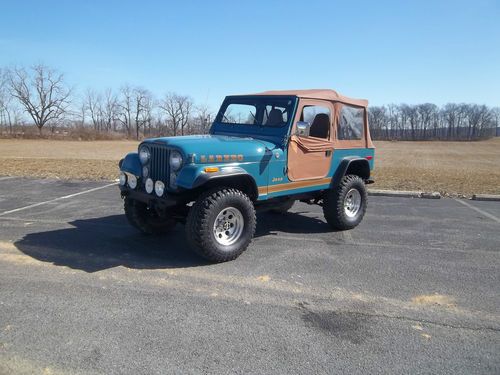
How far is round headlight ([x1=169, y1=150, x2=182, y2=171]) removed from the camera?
15.4ft

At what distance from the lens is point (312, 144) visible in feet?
19.3

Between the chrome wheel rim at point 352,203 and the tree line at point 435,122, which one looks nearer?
the chrome wheel rim at point 352,203

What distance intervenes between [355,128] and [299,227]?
1982mm

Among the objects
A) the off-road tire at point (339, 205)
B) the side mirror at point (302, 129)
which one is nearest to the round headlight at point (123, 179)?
the side mirror at point (302, 129)

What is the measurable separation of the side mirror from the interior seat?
0.47 meters

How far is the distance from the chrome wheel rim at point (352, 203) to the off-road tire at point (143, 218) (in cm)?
306

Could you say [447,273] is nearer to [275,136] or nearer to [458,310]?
[458,310]

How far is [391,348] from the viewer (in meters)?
3.04

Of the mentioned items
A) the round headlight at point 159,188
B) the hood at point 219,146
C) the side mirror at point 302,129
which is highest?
the side mirror at point 302,129

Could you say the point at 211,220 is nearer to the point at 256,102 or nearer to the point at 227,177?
the point at 227,177

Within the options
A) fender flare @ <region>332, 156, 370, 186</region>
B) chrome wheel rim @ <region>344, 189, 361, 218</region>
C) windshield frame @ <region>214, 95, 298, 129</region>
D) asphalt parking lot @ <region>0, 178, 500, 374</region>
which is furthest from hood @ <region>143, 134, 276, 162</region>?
chrome wheel rim @ <region>344, 189, 361, 218</region>

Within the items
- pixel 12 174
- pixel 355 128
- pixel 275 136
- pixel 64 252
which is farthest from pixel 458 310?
pixel 12 174

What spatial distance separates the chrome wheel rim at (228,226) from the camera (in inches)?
194

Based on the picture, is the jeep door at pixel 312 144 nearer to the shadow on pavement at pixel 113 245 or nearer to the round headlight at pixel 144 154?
the shadow on pavement at pixel 113 245
